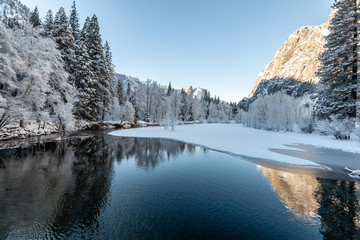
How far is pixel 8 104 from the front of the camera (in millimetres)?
Result: 14438

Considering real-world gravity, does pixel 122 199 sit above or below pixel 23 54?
below

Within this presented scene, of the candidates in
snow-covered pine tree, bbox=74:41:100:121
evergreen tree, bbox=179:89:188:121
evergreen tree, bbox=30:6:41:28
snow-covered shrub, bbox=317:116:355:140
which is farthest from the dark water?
evergreen tree, bbox=179:89:188:121

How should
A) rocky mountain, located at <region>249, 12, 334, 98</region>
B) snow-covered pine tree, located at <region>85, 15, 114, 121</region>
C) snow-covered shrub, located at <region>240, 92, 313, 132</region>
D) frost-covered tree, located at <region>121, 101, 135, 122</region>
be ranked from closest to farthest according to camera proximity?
snow-covered pine tree, located at <region>85, 15, 114, 121</region>
snow-covered shrub, located at <region>240, 92, 313, 132</region>
frost-covered tree, located at <region>121, 101, 135, 122</region>
rocky mountain, located at <region>249, 12, 334, 98</region>

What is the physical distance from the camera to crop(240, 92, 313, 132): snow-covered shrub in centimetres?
3312

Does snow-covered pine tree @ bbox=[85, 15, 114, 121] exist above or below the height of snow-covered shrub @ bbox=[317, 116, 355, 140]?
above

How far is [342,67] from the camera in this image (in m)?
20.6

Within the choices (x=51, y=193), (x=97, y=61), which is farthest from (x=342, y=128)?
(x=97, y=61)

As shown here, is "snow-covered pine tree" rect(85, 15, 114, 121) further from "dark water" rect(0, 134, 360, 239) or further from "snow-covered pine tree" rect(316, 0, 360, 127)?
"snow-covered pine tree" rect(316, 0, 360, 127)

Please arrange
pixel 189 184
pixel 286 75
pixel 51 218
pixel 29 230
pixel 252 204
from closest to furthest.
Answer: pixel 29 230 → pixel 51 218 → pixel 252 204 → pixel 189 184 → pixel 286 75

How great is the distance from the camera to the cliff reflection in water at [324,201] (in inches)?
172

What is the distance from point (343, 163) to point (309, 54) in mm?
139285

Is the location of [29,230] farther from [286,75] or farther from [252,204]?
[286,75]

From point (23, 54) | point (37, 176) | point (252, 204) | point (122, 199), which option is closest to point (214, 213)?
point (252, 204)

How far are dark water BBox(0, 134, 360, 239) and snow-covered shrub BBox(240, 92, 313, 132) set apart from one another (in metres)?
25.1
